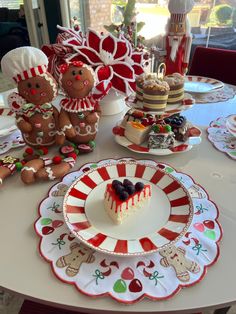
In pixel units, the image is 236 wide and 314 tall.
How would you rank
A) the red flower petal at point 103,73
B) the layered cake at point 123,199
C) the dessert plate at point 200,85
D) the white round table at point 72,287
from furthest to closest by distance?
the dessert plate at point 200,85 → the red flower petal at point 103,73 → the layered cake at point 123,199 → the white round table at point 72,287

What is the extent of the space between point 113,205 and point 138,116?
0.38 m

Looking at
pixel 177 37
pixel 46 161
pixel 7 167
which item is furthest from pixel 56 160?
pixel 177 37

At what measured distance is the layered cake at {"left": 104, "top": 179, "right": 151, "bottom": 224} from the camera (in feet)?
1.90

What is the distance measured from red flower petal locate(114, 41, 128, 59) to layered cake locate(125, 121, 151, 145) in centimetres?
24

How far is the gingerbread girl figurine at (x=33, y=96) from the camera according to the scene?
2.30 ft

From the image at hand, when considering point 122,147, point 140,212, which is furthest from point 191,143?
point 140,212

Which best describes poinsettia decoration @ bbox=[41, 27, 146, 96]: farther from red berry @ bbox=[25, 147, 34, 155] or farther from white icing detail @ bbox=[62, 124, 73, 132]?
red berry @ bbox=[25, 147, 34, 155]

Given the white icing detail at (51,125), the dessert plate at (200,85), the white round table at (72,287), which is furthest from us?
the dessert plate at (200,85)

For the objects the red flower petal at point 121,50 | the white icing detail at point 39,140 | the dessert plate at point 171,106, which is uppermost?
the red flower petal at point 121,50

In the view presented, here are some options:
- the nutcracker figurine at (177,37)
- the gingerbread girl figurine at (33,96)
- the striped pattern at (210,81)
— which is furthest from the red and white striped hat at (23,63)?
the striped pattern at (210,81)

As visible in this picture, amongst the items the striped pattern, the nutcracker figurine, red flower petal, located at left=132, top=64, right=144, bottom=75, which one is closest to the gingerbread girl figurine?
red flower petal, located at left=132, top=64, right=144, bottom=75

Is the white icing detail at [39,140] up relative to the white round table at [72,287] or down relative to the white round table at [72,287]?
up

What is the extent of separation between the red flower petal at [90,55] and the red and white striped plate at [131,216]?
39 centimetres

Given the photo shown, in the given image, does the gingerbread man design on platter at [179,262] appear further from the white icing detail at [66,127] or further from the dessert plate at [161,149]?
the white icing detail at [66,127]
